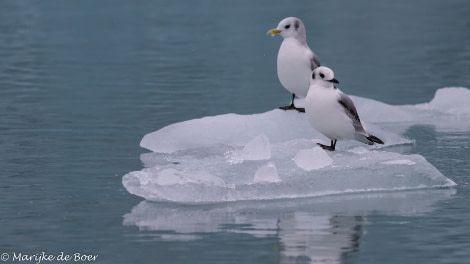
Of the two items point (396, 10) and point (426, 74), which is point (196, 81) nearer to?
point (426, 74)

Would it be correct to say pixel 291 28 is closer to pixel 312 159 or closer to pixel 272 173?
pixel 312 159

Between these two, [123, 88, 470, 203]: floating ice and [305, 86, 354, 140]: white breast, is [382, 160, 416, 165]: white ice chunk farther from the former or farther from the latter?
[305, 86, 354, 140]: white breast

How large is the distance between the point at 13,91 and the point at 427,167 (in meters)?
10.2

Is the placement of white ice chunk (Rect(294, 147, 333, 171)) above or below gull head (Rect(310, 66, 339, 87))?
below

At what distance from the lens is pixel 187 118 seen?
16.7m

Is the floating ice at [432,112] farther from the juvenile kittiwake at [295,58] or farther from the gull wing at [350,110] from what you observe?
the gull wing at [350,110]

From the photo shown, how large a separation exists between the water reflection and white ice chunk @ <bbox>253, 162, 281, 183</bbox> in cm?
22

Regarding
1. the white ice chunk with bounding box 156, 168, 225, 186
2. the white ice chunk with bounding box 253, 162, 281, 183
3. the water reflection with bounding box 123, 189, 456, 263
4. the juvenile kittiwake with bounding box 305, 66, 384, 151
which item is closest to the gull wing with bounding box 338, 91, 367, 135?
the juvenile kittiwake with bounding box 305, 66, 384, 151

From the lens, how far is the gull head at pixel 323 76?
11734mm

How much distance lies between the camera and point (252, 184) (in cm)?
1092

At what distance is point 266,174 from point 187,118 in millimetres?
5839

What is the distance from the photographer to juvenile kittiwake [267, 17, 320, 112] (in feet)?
44.3

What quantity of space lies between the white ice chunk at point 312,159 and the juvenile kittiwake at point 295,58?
2379 mm

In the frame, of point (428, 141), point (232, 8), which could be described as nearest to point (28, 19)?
point (232, 8)
